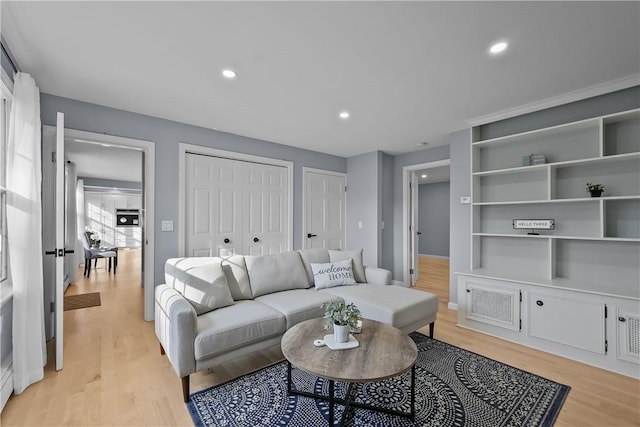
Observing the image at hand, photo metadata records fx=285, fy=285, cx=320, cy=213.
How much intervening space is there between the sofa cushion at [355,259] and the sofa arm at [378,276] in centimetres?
6

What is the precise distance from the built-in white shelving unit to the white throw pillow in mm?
1311

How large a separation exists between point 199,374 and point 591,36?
3750 millimetres

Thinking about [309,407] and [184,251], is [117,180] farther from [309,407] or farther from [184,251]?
[309,407]

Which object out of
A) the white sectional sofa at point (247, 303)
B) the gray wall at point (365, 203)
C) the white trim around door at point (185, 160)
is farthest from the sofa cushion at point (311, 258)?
the gray wall at point (365, 203)

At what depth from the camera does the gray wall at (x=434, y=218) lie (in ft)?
27.3

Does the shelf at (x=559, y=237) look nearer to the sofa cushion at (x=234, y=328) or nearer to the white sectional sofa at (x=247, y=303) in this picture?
the white sectional sofa at (x=247, y=303)

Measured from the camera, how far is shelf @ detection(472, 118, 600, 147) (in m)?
2.72

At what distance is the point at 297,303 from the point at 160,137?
8.36ft

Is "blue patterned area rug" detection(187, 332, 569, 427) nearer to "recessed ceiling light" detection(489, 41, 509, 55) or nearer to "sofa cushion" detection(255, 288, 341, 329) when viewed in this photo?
"sofa cushion" detection(255, 288, 341, 329)

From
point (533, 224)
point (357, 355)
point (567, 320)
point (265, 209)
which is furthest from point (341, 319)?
point (265, 209)

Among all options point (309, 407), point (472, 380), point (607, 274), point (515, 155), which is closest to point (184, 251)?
point (309, 407)

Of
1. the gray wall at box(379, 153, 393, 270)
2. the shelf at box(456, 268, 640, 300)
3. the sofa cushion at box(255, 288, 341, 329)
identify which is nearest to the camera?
the shelf at box(456, 268, 640, 300)

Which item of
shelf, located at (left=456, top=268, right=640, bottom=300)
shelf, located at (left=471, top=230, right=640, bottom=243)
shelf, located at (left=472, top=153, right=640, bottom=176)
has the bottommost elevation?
shelf, located at (left=456, top=268, right=640, bottom=300)

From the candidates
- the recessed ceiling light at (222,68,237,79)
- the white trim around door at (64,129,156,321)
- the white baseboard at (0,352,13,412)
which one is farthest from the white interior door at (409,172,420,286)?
the white baseboard at (0,352,13,412)
